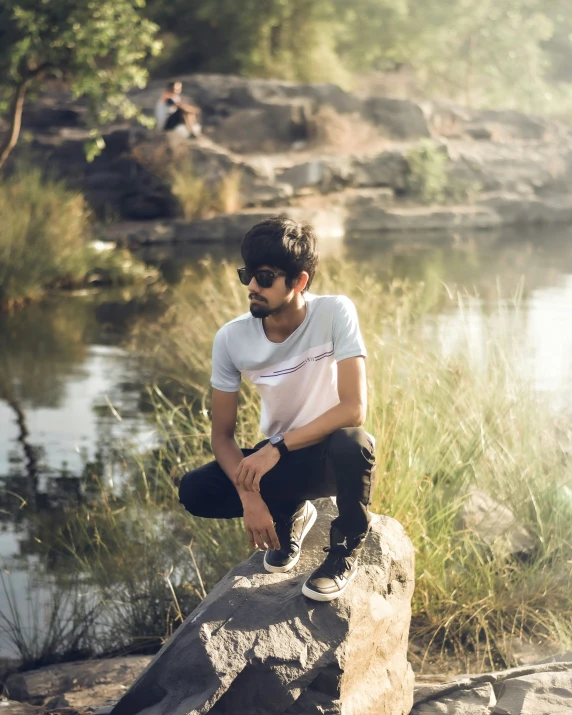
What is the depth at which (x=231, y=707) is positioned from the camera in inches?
106

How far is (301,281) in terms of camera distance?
119 inches

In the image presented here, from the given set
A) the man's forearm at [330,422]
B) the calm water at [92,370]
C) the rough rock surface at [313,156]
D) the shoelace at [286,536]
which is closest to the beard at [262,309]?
the man's forearm at [330,422]

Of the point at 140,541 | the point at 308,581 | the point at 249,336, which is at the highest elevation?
the point at 249,336

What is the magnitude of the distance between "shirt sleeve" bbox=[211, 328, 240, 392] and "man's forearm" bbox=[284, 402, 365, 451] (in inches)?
11.7

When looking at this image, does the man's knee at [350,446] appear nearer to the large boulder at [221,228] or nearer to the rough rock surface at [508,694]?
the rough rock surface at [508,694]

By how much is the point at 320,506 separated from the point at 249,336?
26.0 inches

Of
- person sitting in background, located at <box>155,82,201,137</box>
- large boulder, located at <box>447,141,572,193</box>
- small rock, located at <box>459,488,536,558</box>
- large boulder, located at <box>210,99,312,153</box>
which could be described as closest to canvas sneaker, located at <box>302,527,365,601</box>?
small rock, located at <box>459,488,536,558</box>

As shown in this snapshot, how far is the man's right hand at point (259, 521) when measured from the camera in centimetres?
298

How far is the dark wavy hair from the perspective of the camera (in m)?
2.94

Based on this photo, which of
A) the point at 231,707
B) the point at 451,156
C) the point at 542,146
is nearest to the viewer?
the point at 231,707

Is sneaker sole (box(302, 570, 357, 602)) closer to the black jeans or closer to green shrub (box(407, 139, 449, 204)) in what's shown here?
the black jeans

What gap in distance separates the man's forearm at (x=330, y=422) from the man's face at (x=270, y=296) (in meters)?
0.34

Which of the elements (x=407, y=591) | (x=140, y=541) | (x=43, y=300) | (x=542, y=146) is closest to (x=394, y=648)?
(x=407, y=591)

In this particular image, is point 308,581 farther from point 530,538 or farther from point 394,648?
point 530,538
